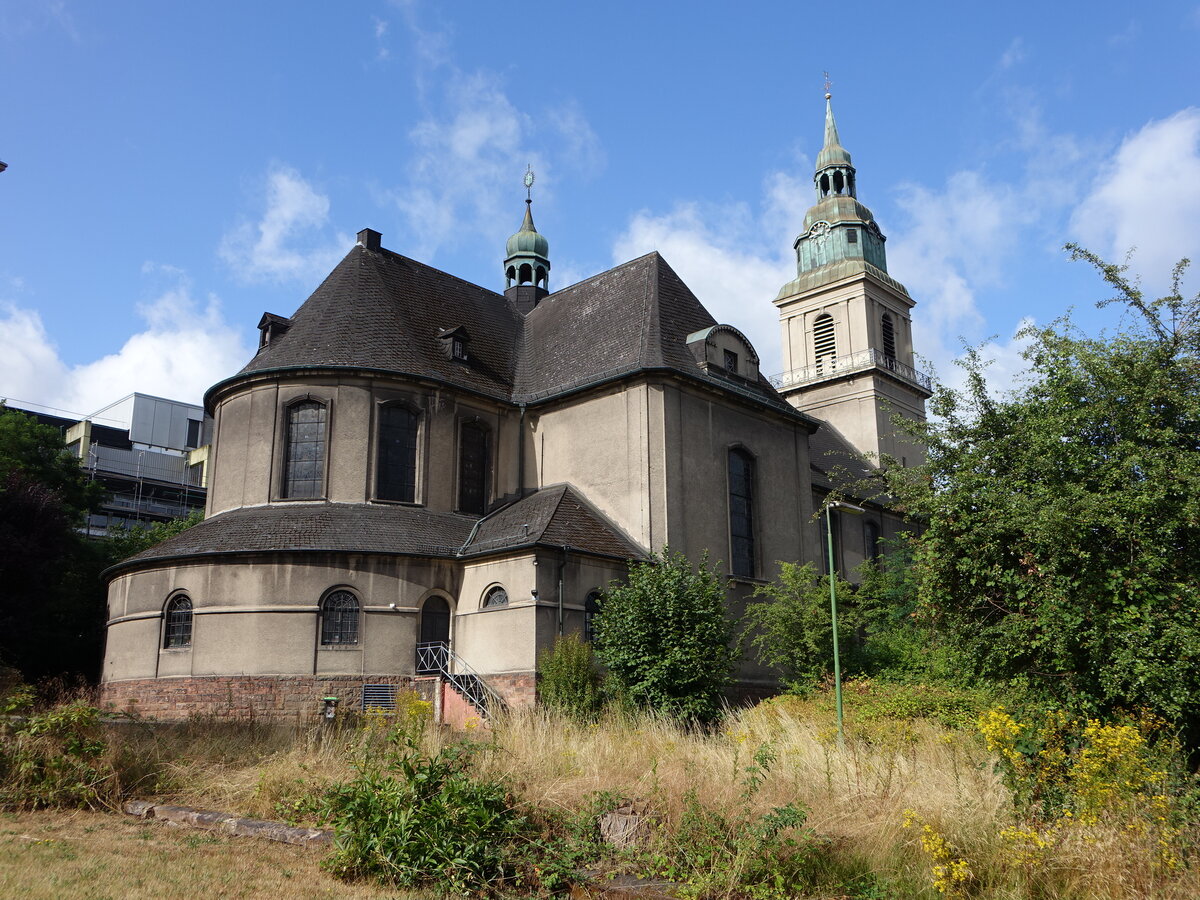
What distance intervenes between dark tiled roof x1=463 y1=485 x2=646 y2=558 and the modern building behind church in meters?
0.10

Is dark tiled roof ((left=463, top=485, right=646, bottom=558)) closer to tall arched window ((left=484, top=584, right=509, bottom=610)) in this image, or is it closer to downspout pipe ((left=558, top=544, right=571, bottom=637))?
downspout pipe ((left=558, top=544, right=571, bottom=637))

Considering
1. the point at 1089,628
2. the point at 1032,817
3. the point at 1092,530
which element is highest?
the point at 1092,530

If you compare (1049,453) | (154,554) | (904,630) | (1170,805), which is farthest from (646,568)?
(1170,805)

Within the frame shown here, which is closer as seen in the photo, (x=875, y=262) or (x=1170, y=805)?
(x=1170, y=805)

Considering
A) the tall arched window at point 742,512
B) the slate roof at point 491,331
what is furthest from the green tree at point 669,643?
the slate roof at point 491,331

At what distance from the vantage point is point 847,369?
156 ft

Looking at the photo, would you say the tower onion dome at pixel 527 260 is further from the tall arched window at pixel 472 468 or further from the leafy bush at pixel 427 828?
the leafy bush at pixel 427 828

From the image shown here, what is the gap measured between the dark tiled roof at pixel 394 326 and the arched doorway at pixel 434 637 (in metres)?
6.54

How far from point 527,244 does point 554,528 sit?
60.1 ft

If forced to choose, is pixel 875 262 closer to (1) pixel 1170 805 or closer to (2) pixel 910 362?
(2) pixel 910 362

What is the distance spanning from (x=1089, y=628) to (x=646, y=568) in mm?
11500

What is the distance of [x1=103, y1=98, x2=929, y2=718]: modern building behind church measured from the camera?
2427 cm

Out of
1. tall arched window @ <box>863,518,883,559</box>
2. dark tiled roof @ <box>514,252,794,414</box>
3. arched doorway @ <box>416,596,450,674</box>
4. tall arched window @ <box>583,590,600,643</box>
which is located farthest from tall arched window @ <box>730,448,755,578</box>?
tall arched window @ <box>863,518,883,559</box>

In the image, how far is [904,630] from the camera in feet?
92.0
